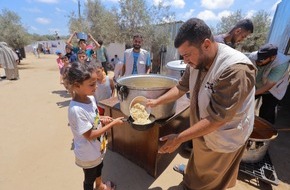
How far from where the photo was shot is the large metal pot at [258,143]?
2309 millimetres

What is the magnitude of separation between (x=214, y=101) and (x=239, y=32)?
7.22 feet

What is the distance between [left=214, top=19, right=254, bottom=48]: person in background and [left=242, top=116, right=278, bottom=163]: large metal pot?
1.29 meters

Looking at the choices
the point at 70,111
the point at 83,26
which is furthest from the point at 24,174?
the point at 83,26

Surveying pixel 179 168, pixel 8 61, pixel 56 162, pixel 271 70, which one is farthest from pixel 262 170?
pixel 8 61

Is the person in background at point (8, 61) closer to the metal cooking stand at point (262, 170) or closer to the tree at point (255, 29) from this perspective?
the metal cooking stand at point (262, 170)

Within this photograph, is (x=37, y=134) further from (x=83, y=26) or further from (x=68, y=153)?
(x=83, y=26)

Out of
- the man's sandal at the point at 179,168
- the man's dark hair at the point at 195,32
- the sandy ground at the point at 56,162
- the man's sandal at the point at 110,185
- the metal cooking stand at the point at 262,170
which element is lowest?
the sandy ground at the point at 56,162

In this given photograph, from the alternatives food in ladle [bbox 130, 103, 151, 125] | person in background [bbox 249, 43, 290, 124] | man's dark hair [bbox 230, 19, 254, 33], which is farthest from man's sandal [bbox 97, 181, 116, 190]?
man's dark hair [bbox 230, 19, 254, 33]

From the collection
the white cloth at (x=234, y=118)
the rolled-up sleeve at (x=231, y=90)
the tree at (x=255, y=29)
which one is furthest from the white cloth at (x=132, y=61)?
the tree at (x=255, y=29)

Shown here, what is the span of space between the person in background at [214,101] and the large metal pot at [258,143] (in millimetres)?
694

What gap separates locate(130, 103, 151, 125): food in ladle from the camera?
1.71 m

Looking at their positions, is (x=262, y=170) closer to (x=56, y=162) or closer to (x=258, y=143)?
(x=258, y=143)

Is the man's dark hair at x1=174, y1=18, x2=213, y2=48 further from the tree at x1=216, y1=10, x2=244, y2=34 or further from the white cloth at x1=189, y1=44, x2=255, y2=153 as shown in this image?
the tree at x1=216, y1=10, x2=244, y2=34

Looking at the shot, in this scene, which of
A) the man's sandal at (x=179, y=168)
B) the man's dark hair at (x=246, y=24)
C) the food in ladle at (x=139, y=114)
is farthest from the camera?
the man's dark hair at (x=246, y=24)
